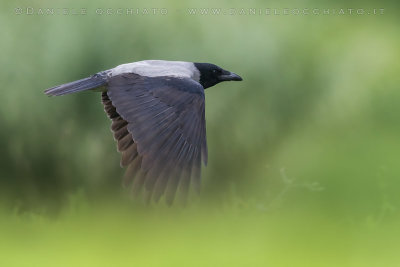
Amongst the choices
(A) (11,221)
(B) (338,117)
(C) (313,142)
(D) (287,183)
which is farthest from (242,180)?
(A) (11,221)

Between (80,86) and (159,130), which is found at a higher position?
(80,86)

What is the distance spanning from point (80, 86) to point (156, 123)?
2.16 feet

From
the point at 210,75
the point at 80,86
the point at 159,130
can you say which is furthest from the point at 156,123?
the point at 210,75

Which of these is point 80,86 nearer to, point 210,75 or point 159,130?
point 159,130

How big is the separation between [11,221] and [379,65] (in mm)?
3748

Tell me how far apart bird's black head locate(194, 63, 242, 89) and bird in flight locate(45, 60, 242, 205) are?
1.10 feet

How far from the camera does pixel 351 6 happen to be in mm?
6480

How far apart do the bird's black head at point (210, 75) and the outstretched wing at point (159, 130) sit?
59 cm

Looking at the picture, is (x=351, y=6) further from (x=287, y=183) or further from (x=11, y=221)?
(x=11, y=221)

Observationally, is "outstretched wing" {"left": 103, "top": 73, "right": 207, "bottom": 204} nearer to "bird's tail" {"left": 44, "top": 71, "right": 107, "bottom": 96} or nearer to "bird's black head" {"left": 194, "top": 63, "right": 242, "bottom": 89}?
"bird's tail" {"left": 44, "top": 71, "right": 107, "bottom": 96}

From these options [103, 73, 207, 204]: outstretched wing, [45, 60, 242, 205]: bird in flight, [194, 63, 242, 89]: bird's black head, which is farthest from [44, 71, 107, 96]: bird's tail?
[194, 63, 242, 89]: bird's black head

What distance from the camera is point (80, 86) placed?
403 cm

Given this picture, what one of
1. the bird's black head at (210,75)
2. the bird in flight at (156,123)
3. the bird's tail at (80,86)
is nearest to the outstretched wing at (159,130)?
the bird in flight at (156,123)

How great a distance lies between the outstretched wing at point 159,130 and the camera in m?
3.43
